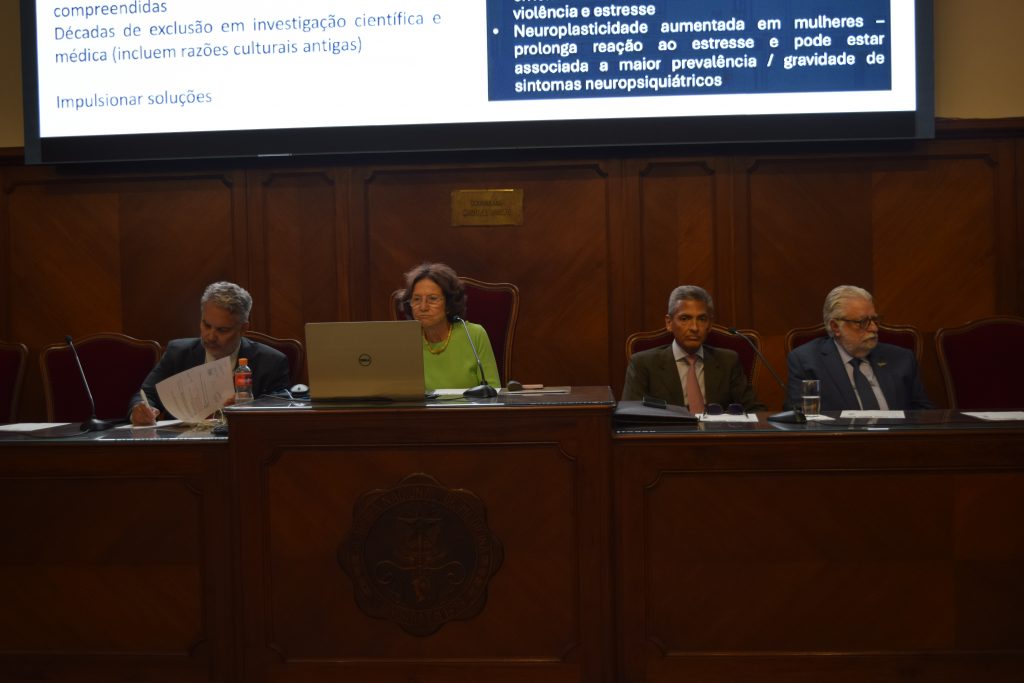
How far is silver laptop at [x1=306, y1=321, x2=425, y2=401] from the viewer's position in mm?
2426

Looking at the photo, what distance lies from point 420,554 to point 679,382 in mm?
1324

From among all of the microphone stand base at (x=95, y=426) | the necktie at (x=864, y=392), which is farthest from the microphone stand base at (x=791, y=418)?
the microphone stand base at (x=95, y=426)

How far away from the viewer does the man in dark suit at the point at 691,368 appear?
328 cm

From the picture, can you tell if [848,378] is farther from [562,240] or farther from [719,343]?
[562,240]

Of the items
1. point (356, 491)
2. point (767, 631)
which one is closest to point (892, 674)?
point (767, 631)

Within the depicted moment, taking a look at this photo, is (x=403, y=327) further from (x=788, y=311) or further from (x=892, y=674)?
(x=788, y=311)

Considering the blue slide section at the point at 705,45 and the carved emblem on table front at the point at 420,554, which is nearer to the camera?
the carved emblem on table front at the point at 420,554

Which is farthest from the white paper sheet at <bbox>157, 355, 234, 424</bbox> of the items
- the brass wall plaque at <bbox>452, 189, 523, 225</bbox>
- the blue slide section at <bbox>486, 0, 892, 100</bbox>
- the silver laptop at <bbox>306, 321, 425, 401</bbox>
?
the blue slide section at <bbox>486, 0, 892, 100</bbox>

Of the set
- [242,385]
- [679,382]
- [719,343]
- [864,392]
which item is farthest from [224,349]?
[864,392]

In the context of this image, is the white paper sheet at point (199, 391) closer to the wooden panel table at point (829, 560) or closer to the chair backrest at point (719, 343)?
the wooden panel table at point (829, 560)

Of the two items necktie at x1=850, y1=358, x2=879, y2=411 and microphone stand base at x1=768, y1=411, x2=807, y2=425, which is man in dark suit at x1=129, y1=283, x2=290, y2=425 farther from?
necktie at x1=850, y1=358, x2=879, y2=411

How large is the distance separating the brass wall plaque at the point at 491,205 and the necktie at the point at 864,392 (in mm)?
1722

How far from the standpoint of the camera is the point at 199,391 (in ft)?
9.09

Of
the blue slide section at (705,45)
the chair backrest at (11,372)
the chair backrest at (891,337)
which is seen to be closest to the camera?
the chair backrest at (891,337)
